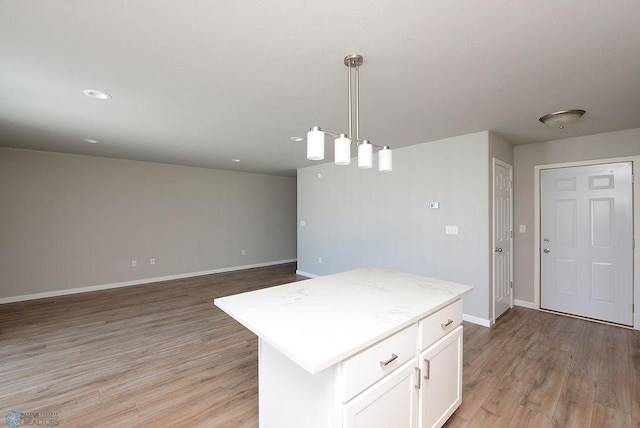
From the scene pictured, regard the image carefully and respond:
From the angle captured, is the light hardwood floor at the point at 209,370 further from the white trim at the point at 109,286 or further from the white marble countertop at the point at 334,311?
the white marble countertop at the point at 334,311

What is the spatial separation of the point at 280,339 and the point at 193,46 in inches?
68.3

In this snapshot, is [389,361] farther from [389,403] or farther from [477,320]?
[477,320]

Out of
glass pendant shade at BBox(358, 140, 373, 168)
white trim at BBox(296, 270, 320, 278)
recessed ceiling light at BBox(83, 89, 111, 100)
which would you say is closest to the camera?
glass pendant shade at BBox(358, 140, 373, 168)

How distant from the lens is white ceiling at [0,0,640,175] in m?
1.39

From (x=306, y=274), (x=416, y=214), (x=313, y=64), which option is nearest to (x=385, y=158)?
(x=313, y=64)

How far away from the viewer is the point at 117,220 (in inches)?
207

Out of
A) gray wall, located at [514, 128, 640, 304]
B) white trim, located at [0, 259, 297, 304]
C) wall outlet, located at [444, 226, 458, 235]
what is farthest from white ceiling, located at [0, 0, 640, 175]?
white trim, located at [0, 259, 297, 304]

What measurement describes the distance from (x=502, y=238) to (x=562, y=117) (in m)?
1.61

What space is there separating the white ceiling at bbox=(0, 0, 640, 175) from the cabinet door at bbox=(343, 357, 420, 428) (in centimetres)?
180

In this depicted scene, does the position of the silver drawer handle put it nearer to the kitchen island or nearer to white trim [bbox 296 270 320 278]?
the kitchen island

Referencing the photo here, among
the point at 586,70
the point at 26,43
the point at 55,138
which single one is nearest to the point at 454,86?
the point at 586,70

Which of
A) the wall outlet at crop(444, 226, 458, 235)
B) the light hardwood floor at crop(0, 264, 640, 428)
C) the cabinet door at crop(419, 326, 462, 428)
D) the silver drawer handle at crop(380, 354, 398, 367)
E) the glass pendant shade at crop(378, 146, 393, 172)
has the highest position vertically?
the glass pendant shade at crop(378, 146, 393, 172)

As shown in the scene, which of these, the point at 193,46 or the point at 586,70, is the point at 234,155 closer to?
the point at 193,46

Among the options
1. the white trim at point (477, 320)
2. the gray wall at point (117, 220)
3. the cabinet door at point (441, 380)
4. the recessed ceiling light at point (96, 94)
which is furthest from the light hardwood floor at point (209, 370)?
the recessed ceiling light at point (96, 94)
